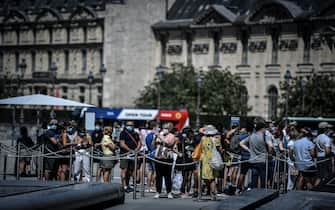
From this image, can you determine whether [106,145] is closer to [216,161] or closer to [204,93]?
[216,161]

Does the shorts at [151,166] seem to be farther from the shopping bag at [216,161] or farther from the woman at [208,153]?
the shopping bag at [216,161]

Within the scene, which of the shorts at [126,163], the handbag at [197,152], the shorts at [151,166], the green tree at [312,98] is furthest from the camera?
the green tree at [312,98]

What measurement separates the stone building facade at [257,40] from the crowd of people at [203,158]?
5252 centimetres

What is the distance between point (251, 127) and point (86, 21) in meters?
73.9

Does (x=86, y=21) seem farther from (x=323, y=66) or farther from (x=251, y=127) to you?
(x=251, y=127)

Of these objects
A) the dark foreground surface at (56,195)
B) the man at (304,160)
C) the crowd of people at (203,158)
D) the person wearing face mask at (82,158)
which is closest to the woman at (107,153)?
the crowd of people at (203,158)

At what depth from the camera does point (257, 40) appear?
86.0 m

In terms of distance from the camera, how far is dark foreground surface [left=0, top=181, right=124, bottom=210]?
14066 mm

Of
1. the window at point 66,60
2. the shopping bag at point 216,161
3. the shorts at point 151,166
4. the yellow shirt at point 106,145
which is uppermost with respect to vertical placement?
the window at point 66,60

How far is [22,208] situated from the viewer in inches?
542

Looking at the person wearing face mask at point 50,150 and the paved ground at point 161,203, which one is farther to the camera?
the person wearing face mask at point 50,150

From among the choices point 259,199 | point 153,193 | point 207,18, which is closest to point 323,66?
point 207,18

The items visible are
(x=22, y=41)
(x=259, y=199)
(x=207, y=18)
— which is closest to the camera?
(x=259, y=199)

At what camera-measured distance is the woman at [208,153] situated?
23844 mm
